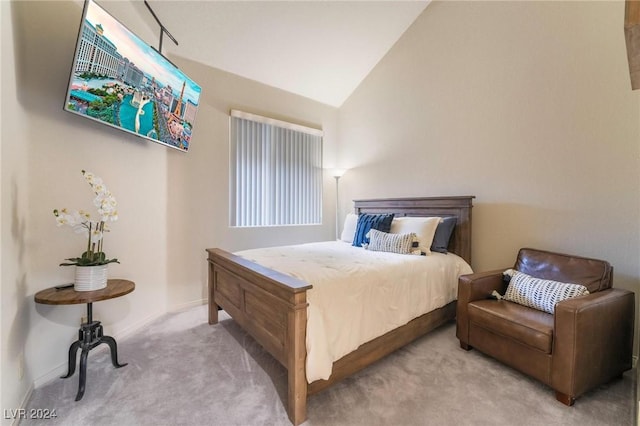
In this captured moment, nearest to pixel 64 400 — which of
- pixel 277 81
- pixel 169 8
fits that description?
pixel 169 8

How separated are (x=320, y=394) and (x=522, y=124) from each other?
2971mm

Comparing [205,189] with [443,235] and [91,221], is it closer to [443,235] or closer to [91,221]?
[91,221]

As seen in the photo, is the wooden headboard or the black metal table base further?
the wooden headboard

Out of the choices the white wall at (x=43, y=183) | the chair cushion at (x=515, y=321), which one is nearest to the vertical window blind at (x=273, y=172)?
the white wall at (x=43, y=183)

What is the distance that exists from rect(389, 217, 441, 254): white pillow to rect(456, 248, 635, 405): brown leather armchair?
618 millimetres

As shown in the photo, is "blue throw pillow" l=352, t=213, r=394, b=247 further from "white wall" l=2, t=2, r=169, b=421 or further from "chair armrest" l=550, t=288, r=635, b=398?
"white wall" l=2, t=2, r=169, b=421

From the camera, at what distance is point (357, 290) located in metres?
1.84

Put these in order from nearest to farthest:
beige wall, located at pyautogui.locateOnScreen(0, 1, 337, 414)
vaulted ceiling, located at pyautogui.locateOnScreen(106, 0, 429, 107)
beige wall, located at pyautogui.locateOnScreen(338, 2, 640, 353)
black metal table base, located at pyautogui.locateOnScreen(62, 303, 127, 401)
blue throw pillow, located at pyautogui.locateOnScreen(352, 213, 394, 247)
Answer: beige wall, located at pyautogui.locateOnScreen(0, 1, 337, 414)
black metal table base, located at pyautogui.locateOnScreen(62, 303, 127, 401)
beige wall, located at pyautogui.locateOnScreen(338, 2, 640, 353)
vaulted ceiling, located at pyautogui.locateOnScreen(106, 0, 429, 107)
blue throw pillow, located at pyautogui.locateOnScreen(352, 213, 394, 247)

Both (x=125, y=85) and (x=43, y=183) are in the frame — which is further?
(x=125, y=85)

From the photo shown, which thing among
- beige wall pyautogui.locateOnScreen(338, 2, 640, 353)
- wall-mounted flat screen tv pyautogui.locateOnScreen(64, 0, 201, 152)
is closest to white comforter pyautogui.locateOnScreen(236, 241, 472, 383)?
beige wall pyautogui.locateOnScreen(338, 2, 640, 353)

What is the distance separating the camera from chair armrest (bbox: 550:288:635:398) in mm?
1612

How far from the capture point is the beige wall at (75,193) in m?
1.59

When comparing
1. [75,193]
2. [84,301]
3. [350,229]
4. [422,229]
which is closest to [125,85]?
[75,193]

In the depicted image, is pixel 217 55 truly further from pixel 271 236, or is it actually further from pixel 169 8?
pixel 271 236
